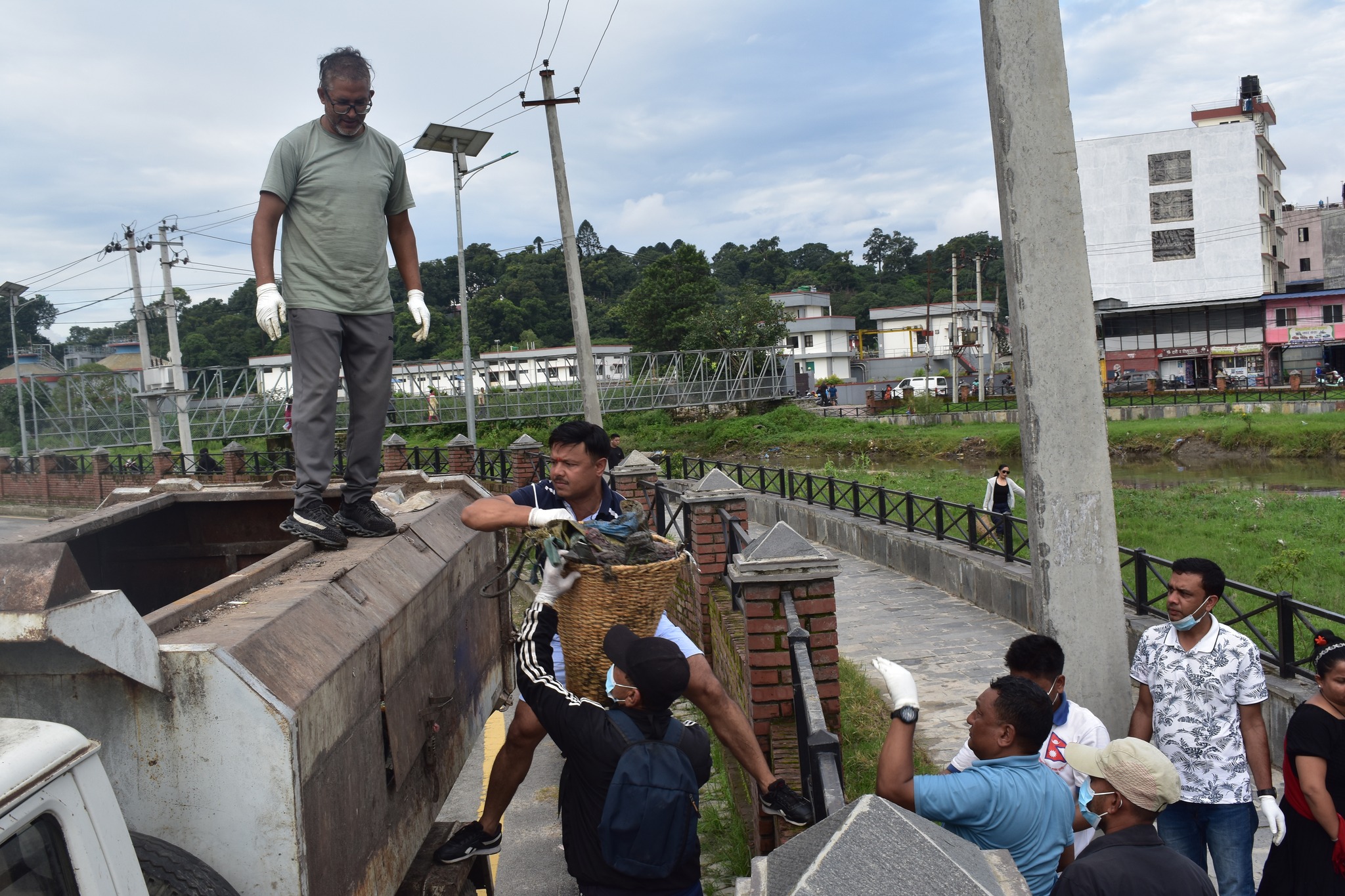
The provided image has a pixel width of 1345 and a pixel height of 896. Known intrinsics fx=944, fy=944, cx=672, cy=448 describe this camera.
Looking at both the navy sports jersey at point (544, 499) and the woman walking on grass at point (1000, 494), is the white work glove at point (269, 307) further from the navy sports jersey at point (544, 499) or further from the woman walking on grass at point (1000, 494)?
the woman walking on grass at point (1000, 494)

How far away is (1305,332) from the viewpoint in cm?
4984

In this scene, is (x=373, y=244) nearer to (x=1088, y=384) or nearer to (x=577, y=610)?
(x=577, y=610)

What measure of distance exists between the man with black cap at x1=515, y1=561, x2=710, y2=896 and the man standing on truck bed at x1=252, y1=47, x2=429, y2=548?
5.28 feet

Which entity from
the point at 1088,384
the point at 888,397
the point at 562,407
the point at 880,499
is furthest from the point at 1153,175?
the point at 1088,384

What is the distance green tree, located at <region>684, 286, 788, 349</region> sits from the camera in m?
50.8

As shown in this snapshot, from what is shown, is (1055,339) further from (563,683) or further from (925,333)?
(925,333)

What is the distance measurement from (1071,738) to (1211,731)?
2.83 ft

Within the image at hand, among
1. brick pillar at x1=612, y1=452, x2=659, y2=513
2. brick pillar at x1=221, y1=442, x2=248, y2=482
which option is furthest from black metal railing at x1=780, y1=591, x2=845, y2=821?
brick pillar at x1=221, y1=442, x2=248, y2=482

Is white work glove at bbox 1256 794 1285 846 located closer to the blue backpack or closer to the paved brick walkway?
the paved brick walkway

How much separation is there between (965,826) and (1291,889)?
185cm

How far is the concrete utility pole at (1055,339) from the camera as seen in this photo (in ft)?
11.9

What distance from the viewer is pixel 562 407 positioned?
122 feet

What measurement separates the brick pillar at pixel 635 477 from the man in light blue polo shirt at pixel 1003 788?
958 cm

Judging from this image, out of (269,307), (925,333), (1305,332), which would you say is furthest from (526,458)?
(925,333)
